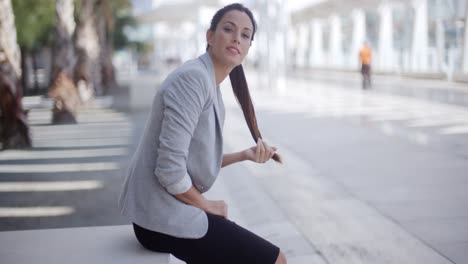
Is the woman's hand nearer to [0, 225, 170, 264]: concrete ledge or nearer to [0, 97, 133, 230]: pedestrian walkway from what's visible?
[0, 225, 170, 264]: concrete ledge

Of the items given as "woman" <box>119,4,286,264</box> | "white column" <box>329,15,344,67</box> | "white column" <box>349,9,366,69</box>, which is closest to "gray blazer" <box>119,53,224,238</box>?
"woman" <box>119,4,286,264</box>

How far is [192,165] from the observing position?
8.12 feet

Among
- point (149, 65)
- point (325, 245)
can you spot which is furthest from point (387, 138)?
point (149, 65)

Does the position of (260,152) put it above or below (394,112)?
above

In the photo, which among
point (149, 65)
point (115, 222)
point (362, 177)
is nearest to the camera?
point (115, 222)

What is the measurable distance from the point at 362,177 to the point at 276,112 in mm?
8026

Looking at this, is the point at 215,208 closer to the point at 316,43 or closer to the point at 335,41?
the point at 335,41

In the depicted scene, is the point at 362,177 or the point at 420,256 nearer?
the point at 420,256

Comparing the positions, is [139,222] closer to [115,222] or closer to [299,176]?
[115,222]

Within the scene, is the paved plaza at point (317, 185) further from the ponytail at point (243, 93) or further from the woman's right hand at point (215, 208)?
the woman's right hand at point (215, 208)

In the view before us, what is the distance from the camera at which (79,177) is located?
7383 mm

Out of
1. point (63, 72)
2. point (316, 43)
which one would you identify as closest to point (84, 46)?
point (63, 72)

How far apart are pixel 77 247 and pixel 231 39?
1.32 m

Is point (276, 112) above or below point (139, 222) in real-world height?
below
